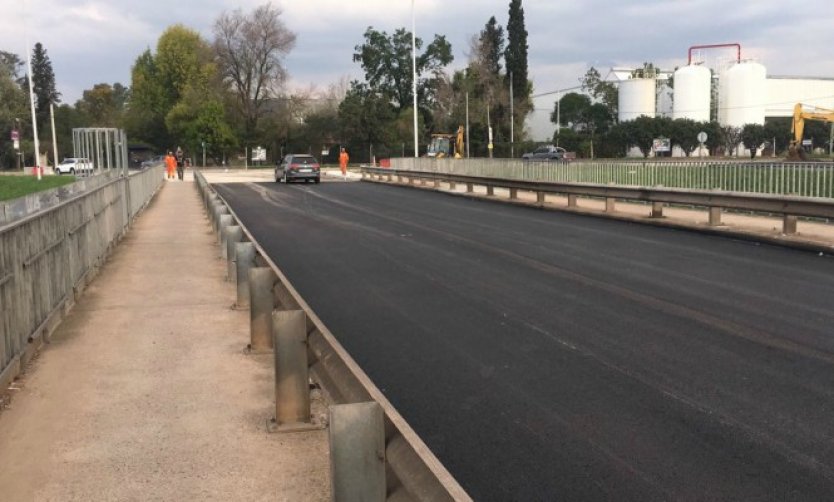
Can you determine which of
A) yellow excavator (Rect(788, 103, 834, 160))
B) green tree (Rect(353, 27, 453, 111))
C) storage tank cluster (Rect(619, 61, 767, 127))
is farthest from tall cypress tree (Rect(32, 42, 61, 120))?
yellow excavator (Rect(788, 103, 834, 160))

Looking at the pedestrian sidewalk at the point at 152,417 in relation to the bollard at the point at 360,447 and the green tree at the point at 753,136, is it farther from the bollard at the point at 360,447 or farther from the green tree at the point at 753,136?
the green tree at the point at 753,136

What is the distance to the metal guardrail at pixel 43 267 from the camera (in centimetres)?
596

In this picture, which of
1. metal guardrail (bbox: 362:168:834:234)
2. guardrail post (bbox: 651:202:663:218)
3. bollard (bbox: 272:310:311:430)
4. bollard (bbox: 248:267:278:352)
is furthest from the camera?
guardrail post (bbox: 651:202:663:218)

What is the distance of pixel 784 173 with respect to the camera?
16844 millimetres

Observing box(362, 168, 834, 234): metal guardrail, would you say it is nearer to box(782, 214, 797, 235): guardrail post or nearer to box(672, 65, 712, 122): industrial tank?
box(782, 214, 797, 235): guardrail post

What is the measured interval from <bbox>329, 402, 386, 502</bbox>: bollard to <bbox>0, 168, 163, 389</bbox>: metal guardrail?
3731 mm

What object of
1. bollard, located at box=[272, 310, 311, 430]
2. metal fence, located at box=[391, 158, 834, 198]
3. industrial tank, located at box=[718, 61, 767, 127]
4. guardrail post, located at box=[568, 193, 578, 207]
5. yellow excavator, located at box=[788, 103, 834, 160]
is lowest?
bollard, located at box=[272, 310, 311, 430]

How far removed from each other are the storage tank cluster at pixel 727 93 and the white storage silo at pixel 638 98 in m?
3.60

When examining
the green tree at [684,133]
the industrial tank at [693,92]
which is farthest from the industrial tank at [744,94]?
the green tree at [684,133]

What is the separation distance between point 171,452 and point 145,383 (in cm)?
159

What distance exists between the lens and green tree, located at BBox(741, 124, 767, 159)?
8969cm

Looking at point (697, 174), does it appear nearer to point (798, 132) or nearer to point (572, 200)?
point (572, 200)

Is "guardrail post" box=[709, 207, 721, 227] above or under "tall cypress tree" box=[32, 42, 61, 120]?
under

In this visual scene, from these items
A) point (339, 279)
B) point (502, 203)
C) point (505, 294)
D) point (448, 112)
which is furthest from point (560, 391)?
point (448, 112)
